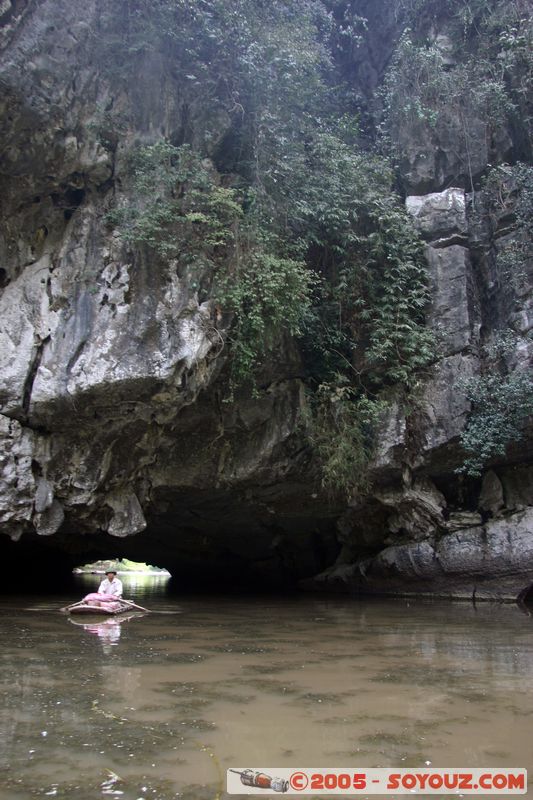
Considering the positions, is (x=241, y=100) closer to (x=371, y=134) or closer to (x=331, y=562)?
(x=371, y=134)

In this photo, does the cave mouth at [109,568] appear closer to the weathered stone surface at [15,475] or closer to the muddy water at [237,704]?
the weathered stone surface at [15,475]

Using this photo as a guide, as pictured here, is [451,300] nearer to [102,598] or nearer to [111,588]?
[111,588]

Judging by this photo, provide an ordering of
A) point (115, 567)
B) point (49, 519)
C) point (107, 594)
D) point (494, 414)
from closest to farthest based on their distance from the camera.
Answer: point (107, 594)
point (49, 519)
point (494, 414)
point (115, 567)

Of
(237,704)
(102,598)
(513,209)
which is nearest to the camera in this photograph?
(237,704)

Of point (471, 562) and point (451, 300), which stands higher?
point (451, 300)

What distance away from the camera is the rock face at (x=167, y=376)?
8930 mm

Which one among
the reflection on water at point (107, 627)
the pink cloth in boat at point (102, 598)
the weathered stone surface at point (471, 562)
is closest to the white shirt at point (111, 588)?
the pink cloth in boat at point (102, 598)

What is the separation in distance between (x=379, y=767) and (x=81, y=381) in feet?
23.2

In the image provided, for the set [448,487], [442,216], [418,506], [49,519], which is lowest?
[49,519]

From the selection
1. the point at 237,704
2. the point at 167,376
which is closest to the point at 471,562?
the point at 167,376

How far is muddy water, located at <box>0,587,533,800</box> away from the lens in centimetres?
269

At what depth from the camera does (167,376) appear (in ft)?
29.1

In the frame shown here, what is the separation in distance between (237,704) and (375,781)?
1.27 meters

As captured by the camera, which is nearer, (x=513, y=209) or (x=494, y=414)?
(x=494, y=414)
